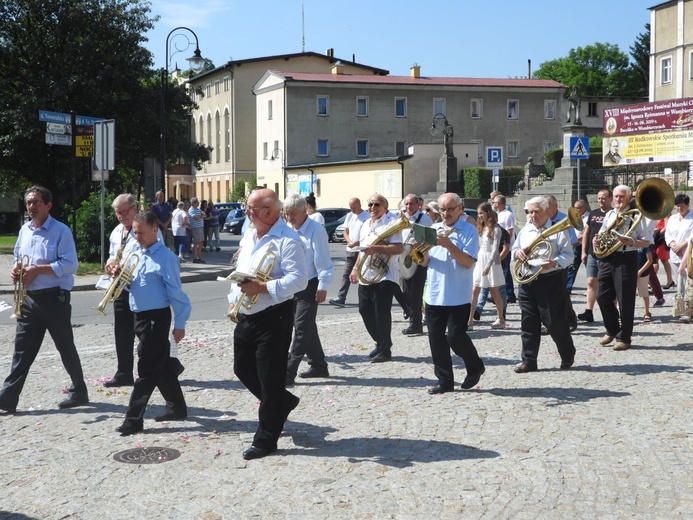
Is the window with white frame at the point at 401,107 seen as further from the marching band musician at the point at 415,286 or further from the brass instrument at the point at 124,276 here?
the brass instrument at the point at 124,276

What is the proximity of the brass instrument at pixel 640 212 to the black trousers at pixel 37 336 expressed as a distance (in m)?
5.66

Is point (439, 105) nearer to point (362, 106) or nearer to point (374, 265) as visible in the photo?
point (362, 106)

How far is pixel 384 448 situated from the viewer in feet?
20.2

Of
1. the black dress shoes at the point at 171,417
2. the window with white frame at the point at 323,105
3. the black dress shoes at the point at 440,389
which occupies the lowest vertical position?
the black dress shoes at the point at 171,417

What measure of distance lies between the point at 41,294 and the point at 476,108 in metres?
61.6

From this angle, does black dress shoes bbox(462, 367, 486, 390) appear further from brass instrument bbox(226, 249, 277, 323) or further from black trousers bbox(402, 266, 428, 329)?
black trousers bbox(402, 266, 428, 329)

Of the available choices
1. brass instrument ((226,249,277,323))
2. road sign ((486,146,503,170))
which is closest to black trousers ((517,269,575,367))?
brass instrument ((226,249,277,323))

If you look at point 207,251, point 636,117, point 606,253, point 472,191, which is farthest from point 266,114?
point 606,253

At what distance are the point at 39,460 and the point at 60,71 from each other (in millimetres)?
24974

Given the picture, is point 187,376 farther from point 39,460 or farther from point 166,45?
point 166,45

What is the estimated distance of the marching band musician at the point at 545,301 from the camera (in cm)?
877

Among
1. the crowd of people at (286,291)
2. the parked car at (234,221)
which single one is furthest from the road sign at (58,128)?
the parked car at (234,221)

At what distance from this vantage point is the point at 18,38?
2945 centimetres

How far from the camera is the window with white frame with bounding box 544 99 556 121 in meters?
67.7
